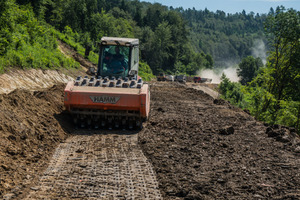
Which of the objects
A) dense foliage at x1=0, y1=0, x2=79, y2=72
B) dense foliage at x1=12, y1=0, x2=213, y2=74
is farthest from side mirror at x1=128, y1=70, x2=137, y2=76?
dense foliage at x1=0, y1=0, x2=79, y2=72

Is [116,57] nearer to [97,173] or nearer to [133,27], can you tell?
[97,173]

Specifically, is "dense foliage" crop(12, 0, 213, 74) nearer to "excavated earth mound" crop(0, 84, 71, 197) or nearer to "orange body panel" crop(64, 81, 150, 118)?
"orange body panel" crop(64, 81, 150, 118)

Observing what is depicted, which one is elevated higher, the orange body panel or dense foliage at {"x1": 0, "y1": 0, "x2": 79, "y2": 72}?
dense foliage at {"x1": 0, "y1": 0, "x2": 79, "y2": 72}

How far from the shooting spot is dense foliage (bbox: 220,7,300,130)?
25.8 metres

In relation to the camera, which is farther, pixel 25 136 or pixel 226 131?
pixel 226 131

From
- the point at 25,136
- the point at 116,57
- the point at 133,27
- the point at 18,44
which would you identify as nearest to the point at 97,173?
the point at 25,136

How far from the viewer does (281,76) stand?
2934 centimetres

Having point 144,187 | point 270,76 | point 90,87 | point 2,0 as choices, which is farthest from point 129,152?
point 270,76

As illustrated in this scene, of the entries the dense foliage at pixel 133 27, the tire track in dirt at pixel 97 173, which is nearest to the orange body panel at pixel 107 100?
the tire track in dirt at pixel 97 173

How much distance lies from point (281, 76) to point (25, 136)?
25.6m

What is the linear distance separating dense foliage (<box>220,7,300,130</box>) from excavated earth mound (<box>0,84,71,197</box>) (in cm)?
1846

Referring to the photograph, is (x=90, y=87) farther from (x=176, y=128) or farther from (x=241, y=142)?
(x=241, y=142)

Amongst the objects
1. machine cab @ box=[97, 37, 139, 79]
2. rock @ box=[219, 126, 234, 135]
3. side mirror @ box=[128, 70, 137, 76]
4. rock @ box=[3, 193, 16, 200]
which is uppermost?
machine cab @ box=[97, 37, 139, 79]

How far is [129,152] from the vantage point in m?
8.19
